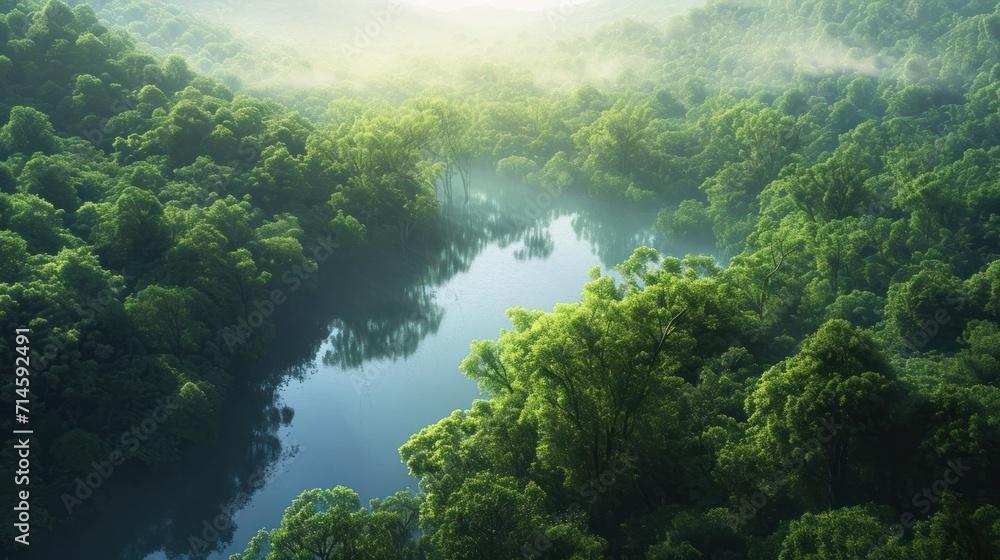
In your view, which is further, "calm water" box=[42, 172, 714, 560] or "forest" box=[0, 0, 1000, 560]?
"calm water" box=[42, 172, 714, 560]

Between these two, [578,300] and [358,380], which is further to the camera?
[578,300]

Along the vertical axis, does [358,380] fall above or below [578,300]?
below

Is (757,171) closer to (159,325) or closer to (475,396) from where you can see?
(475,396)

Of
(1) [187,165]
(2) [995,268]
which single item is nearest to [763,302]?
(2) [995,268]

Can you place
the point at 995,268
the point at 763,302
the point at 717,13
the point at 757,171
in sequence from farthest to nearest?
1. the point at 717,13
2. the point at 757,171
3. the point at 763,302
4. the point at 995,268

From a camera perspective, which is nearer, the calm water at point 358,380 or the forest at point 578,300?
the forest at point 578,300
